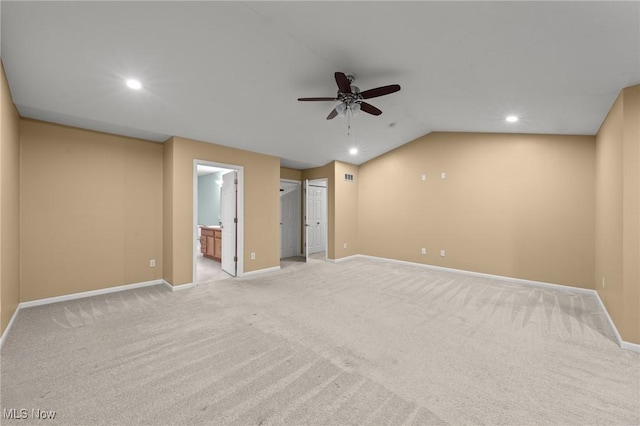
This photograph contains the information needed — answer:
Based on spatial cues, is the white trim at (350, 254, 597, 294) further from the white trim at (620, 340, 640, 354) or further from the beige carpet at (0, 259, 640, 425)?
the white trim at (620, 340, 640, 354)

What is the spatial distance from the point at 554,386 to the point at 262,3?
3.65 m

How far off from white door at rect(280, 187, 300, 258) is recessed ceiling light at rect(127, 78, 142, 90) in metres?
4.51

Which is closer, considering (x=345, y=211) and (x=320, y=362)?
(x=320, y=362)

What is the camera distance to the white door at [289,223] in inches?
277

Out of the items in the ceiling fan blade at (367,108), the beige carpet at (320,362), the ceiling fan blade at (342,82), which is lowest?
the beige carpet at (320,362)

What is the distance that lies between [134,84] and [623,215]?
5.26 metres

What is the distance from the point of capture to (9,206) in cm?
265

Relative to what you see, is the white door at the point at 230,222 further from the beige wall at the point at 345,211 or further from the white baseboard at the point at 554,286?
the white baseboard at the point at 554,286

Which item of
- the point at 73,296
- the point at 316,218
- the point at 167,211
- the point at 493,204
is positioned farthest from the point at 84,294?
the point at 493,204

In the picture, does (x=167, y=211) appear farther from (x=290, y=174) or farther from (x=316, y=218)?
(x=316, y=218)

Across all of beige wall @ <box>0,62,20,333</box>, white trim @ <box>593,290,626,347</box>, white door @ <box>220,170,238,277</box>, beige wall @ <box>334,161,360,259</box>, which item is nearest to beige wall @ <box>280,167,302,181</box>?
beige wall @ <box>334,161,360,259</box>

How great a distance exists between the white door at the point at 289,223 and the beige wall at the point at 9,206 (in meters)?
4.76

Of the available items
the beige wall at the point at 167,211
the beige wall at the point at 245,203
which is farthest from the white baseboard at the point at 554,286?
the beige wall at the point at 167,211

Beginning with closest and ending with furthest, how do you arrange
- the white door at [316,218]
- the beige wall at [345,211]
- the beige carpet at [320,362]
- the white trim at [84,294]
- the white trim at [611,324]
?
the beige carpet at [320,362], the white trim at [611,324], the white trim at [84,294], the beige wall at [345,211], the white door at [316,218]
